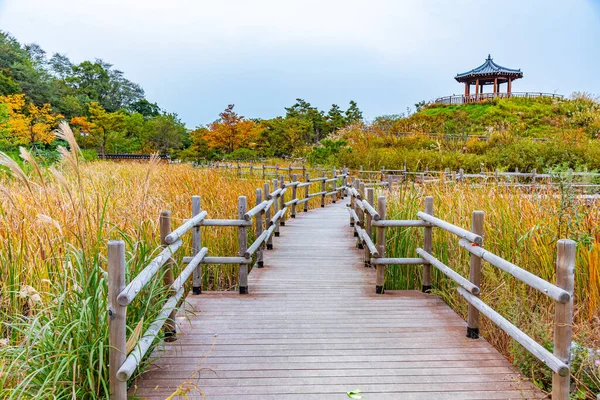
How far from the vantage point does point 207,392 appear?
2.71m

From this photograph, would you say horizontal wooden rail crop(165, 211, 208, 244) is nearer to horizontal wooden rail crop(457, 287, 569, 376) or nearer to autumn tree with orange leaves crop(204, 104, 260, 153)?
horizontal wooden rail crop(457, 287, 569, 376)

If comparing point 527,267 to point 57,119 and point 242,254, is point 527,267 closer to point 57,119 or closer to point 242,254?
point 242,254

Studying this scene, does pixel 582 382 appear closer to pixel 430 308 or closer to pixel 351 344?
pixel 351 344

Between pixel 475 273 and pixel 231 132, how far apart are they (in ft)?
92.8

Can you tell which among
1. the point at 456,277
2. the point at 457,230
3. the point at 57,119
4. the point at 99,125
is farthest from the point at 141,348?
the point at 99,125

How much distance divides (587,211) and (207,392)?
393 cm

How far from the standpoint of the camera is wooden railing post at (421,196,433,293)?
4.63 meters

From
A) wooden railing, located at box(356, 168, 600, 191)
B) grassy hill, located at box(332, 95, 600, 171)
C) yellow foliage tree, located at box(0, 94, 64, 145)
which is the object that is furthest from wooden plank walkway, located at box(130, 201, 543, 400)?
yellow foliage tree, located at box(0, 94, 64, 145)

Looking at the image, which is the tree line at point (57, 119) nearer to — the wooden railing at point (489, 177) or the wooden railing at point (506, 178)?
the wooden railing at point (489, 177)

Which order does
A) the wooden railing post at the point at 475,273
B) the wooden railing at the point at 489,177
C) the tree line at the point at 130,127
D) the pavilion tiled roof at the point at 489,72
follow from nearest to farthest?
the wooden railing post at the point at 475,273, the wooden railing at the point at 489,177, the tree line at the point at 130,127, the pavilion tiled roof at the point at 489,72

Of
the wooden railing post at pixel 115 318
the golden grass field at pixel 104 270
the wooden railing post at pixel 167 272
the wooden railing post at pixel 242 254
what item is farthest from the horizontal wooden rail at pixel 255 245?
the wooden railing post at pixel 115 318

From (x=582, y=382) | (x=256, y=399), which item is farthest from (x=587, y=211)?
(x=256, y=399)

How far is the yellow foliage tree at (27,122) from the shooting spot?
1067 inches

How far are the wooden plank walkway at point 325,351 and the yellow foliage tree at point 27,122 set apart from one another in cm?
2571
